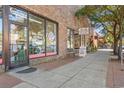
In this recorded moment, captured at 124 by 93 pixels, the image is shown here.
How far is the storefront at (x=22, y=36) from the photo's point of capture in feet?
31.5

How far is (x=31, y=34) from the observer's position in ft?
41.3

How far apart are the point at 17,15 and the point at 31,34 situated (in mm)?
2036

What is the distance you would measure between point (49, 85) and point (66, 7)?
43.0 feet

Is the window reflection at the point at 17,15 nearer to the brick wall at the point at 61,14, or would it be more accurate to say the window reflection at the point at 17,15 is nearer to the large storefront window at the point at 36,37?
the brick wall at the point at 61,14

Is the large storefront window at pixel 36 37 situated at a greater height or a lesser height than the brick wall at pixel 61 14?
lesser

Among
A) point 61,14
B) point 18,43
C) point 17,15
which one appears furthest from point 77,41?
point 17,15

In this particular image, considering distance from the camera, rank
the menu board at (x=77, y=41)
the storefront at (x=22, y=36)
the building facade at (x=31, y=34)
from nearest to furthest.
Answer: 1. the storefront at (x=22, y=36)
2. the building facade at (x=31, y=34)
3. the menu board at (x=77, y=41)

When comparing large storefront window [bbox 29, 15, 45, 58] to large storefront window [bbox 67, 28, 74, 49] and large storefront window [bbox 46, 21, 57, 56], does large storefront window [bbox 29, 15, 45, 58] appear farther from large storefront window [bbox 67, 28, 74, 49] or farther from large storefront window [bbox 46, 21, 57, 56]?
large storefront window [bbox 67, 28, 74, 49]

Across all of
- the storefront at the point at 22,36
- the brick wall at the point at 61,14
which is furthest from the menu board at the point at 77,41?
the storefront at the point at 22,36

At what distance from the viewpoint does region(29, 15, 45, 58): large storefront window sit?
12506mm

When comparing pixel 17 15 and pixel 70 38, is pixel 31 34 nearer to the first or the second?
pixel 17 15

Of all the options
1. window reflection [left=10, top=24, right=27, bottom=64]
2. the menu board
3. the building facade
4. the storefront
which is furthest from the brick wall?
the menu board
